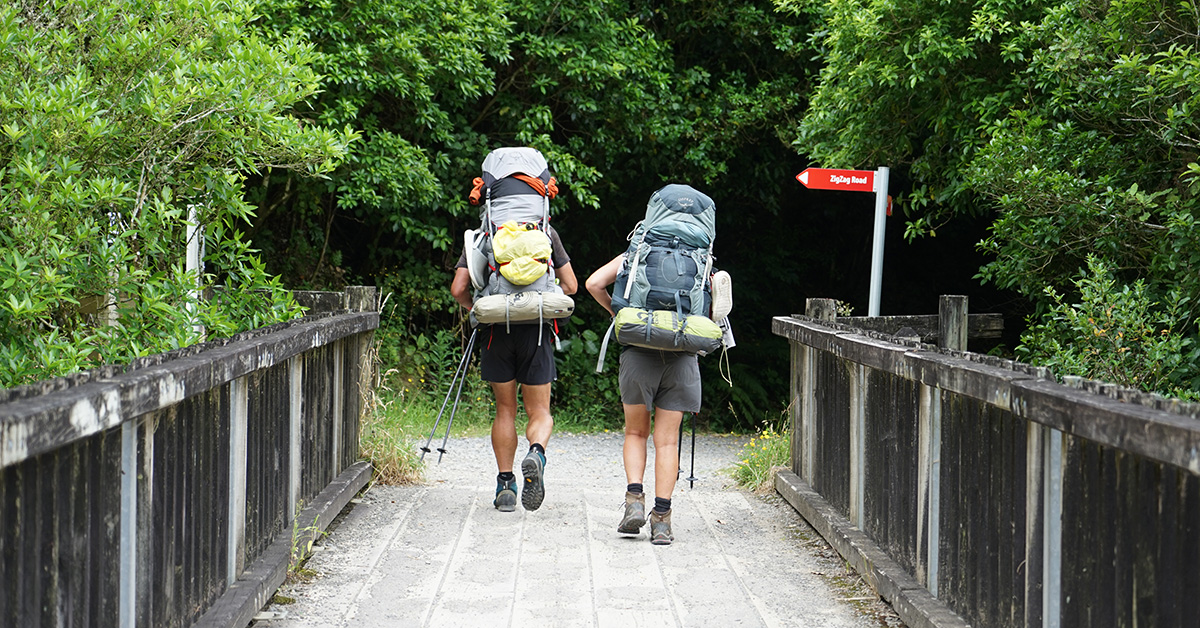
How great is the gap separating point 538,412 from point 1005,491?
3470 millimetres

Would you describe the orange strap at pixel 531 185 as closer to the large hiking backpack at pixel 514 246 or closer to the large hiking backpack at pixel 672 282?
the large hiking backpack at pixel 514 246

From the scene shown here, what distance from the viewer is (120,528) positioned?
292 cm

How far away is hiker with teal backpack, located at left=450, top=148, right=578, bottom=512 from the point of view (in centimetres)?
604

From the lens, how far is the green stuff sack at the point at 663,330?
18.1 feet

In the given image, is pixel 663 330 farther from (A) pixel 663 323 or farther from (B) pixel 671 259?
(B) pixel 671 259

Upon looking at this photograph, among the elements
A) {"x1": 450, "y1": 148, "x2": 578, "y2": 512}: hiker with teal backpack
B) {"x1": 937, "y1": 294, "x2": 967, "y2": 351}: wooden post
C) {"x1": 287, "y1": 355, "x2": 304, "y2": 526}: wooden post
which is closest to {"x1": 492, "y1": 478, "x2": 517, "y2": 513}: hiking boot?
{"x1": 450, "y1": 148, "x2": 578, "y2": 512}: hiker with teal backpack

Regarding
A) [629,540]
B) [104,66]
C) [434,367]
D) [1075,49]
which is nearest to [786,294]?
[434,367]

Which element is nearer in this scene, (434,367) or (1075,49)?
(1075,49)

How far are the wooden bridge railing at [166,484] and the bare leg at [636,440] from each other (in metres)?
1.52

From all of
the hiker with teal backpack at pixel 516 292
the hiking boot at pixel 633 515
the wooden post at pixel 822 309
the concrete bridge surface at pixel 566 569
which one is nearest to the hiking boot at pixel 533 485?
the hiker with teal backpack at pixel 516 292

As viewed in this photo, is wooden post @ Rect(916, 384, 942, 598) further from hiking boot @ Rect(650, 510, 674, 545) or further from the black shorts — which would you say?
the black shorts

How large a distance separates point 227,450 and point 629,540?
8.02 feet

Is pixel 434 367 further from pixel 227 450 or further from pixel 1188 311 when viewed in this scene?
pixel 227 450

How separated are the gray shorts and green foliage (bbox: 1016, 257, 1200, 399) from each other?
261cm
